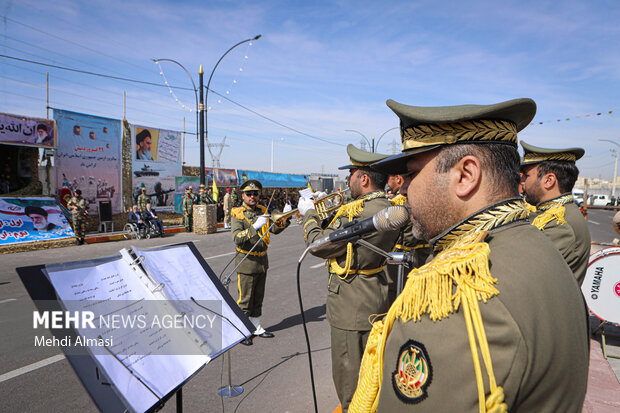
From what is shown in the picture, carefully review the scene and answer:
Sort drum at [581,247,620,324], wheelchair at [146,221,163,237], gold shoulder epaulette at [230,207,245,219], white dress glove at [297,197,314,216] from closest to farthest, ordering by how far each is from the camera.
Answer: white dress glove at [297,197,314,216] < drum at [581,247,620,324] < gold shoulder epaulette at [230,207,245,219] < wheelchair at [146,221,163,237]

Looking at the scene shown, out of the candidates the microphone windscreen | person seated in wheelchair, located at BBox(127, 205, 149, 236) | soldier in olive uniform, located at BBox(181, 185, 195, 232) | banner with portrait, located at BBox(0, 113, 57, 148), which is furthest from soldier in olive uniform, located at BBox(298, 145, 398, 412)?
soldier in olive uniform, located at BBox(181, 185, 195, 232)

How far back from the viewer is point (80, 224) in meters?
12.1

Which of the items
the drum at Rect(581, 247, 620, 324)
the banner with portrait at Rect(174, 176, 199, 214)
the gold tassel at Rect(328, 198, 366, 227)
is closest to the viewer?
the gold tassel at Rect(328, 198, 366, 227)

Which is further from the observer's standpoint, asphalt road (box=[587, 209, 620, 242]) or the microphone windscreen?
asphalt road (box=[587, 209, 620, 242])

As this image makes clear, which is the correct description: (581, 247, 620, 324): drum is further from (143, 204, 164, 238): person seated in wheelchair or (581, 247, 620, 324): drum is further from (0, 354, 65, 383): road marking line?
(143, 204, 164, 238): person seated in wheelchair

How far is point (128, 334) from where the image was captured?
5.15 feet

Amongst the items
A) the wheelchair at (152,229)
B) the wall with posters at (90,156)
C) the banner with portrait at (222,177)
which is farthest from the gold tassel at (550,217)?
the banner with portrait at (222,177)

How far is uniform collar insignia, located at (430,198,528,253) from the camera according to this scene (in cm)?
106

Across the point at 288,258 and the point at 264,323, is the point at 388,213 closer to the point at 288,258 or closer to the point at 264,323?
the point at 264,323

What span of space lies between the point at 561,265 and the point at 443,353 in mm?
424

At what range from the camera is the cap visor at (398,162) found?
3.93ft

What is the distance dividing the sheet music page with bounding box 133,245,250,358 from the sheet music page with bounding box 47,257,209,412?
0.10 m

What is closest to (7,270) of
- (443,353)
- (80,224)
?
(80,224)

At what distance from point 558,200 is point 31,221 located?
45.4 ft
